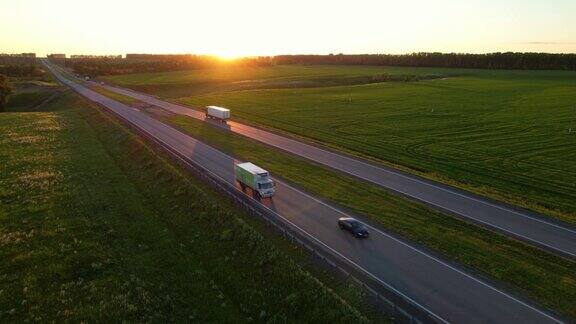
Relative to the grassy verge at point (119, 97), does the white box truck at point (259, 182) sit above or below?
below

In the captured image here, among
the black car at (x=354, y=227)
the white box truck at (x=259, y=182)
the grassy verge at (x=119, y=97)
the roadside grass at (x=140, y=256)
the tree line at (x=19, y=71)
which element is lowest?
the roadside grass at (x=140, y=256)

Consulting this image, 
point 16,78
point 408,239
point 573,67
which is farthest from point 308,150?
point 573,67

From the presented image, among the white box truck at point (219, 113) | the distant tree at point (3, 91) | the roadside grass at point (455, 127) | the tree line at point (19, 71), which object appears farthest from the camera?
the tree line at point (19, 71)

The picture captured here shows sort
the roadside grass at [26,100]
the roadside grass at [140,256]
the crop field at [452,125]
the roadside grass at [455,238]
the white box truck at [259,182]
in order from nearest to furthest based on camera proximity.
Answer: the roadside grass at [140,256]
the roadside grass at [455,238]
the white box truck at [259,182]
the crop field at [452,125]
the roadside grass at [26,100]

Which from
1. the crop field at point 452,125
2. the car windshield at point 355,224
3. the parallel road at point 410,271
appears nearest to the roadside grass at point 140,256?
the parallel road at point 410,271

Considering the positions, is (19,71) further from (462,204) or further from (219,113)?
(462,204)

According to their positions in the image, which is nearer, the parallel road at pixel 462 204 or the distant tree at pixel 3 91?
the parallel road at pixel 462 204

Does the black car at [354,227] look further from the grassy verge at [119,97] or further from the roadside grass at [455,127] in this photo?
the grassy verge at [119,97]

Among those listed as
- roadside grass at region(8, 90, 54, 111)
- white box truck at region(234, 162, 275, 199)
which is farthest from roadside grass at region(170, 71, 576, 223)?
roadside grass at region(8, 90, 54, 111)
